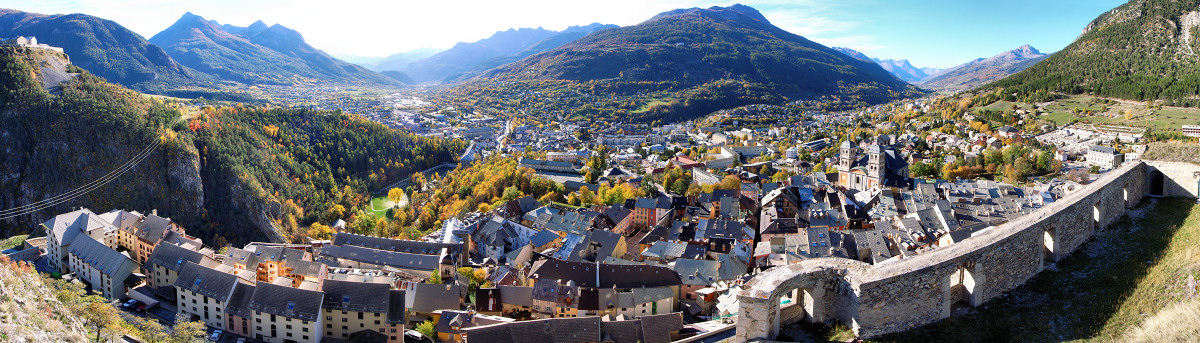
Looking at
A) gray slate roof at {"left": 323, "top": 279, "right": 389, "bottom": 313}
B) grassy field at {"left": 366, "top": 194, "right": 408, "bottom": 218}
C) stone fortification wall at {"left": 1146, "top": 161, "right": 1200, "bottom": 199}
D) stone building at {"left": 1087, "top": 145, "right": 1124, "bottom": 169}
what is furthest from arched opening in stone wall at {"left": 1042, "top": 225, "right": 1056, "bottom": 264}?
grassy field at {"left": 366, "top": 194, "right": 408, "bottom": 218}

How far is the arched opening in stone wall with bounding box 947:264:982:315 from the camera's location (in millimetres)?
11336

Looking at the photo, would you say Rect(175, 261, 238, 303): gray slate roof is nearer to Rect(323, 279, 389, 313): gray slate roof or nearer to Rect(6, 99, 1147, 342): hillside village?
Rect(6, 99, 1147, 342): hillside village

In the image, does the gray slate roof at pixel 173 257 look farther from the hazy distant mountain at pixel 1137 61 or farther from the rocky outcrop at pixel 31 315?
the hazy distant mountain at pixel 1137 61

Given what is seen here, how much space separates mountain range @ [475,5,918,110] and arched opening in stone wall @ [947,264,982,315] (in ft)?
426

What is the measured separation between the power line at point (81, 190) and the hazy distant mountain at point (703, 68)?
83.7 metres

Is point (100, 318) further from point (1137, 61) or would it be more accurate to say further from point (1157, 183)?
point (1137, 61)

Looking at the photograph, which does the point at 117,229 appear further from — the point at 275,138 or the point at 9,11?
the point at 9,11

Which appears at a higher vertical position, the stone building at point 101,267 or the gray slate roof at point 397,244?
the stone building at point 101,267

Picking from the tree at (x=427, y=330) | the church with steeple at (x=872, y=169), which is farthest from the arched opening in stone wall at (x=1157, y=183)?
the tree at (x=427, y=330)

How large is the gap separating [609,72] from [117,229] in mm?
125150

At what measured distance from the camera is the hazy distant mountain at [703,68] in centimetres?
14125

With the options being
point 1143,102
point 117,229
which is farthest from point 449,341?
point 1143,102

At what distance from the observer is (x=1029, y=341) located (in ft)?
35.2

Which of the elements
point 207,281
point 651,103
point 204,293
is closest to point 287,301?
point 204,293
